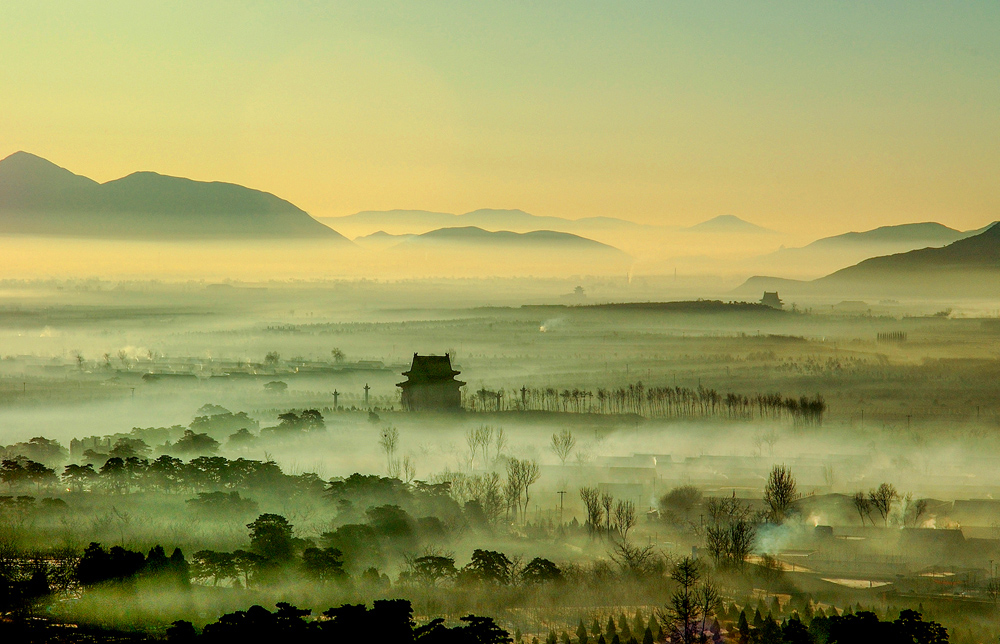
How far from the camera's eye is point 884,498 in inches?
5354

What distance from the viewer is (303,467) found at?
15612cm

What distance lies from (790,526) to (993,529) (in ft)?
74.9

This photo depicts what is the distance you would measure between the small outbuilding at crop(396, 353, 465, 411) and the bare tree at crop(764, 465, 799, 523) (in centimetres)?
6106

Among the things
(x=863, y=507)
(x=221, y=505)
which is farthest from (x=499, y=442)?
(x=221, y=505)

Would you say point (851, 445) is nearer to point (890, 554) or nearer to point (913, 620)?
point (890, 554)

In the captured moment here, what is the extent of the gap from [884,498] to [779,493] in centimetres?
1312

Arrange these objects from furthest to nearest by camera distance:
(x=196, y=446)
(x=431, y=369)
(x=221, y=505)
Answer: (x=431, y=369)
(x=196, y=446)
(x=221, y=505)

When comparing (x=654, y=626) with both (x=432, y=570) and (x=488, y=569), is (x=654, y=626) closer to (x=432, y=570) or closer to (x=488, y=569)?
(x=488, y=569)

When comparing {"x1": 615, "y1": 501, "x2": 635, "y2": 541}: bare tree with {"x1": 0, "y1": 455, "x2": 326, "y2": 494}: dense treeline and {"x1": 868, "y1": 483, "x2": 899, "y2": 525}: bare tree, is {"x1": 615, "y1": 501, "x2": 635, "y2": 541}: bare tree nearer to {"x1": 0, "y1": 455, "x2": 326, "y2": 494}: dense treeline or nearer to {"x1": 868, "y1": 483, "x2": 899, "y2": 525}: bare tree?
{"x1": 868, "y1": 483, "x2": 899, "y2": 525}: bare tree

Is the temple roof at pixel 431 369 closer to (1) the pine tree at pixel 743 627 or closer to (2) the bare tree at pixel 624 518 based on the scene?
(2) the bare tree at pixel 624 518

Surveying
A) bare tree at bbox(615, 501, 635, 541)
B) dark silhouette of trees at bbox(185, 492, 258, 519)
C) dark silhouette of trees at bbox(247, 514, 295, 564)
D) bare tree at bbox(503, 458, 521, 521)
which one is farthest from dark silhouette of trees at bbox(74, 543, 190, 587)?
bare tree at bbox(503, 458, 521, 521)

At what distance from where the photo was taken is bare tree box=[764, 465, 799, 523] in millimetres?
131875

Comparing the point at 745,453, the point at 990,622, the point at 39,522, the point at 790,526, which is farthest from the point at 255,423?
the point at 990,622

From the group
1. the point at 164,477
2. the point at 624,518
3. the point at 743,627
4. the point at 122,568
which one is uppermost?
the point at 164,477
